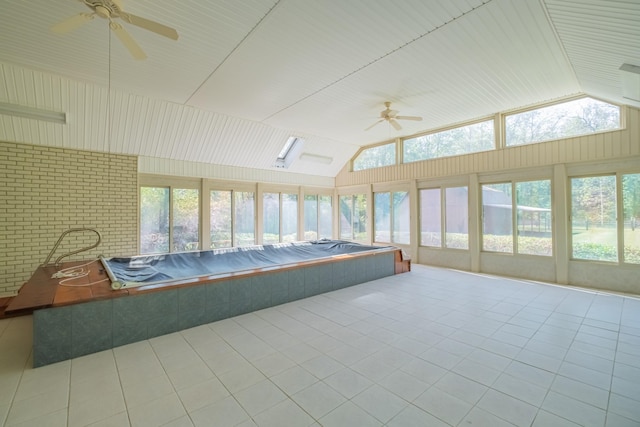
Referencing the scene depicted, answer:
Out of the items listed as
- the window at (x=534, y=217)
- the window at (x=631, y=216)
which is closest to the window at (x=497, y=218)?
the window at (x=534, y=217)

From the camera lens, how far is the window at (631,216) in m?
4.54

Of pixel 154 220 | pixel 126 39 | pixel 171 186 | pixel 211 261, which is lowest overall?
pixel 211 261

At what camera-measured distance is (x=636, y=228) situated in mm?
4535

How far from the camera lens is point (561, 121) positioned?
5.20 meters

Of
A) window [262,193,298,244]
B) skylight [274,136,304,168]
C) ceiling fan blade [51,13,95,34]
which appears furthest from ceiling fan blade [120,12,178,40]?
window [262,193,298,244]

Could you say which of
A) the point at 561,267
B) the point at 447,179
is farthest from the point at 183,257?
the point at 561,267

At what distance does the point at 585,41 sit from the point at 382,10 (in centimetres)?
229

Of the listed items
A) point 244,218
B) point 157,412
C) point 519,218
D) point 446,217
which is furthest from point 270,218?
point 157,412

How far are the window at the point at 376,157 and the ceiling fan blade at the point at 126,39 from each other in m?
6.49

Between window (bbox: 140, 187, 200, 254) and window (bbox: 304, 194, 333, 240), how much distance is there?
Result: 333 centimetres

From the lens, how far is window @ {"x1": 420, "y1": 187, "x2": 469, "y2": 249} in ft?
21.6

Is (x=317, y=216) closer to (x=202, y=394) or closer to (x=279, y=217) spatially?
(x=279, y=217)

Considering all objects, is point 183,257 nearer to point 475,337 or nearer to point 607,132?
point 475,337

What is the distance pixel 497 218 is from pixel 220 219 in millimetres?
6413
